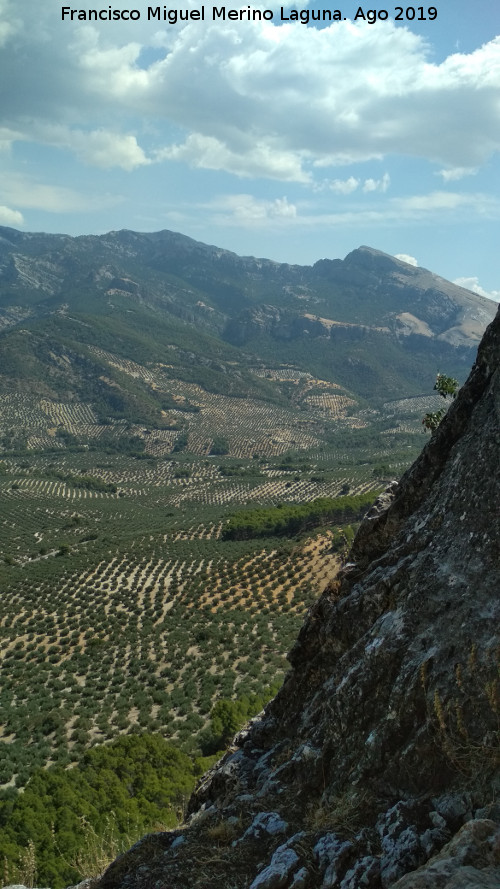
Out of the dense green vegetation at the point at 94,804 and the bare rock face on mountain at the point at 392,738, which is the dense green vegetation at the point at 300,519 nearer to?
the dense green vegetation at the point at 94,804

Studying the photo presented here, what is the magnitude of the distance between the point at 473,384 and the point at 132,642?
3747 cm

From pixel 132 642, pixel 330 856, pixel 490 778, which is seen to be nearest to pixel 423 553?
pixel 490 778

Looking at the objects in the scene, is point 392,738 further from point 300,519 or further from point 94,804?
point 300,519

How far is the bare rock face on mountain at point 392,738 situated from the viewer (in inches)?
212

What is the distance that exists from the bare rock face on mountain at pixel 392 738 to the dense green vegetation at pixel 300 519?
205ft

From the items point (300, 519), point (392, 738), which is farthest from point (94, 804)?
point (300, 519)

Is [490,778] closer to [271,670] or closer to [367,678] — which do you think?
[367,678]

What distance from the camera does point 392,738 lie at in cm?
634

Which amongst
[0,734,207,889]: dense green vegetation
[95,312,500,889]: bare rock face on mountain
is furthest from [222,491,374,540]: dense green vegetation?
[95,312,500,889]: bare rock face on mountain

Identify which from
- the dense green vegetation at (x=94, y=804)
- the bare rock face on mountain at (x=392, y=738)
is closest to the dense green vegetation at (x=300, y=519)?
the dense green vegetation at (x=94, y=804)

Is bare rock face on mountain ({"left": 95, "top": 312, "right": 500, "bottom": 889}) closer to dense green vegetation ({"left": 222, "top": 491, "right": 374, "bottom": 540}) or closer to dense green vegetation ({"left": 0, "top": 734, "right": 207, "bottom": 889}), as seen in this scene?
dense green vegetation ({"left": 0, "top": 734, "right": 207, "bottom": 889})

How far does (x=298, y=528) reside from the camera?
72.0 m

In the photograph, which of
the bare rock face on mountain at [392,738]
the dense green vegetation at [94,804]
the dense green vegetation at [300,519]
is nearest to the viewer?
the bare rock face on mountain at [392,738]

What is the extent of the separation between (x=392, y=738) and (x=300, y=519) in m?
66.5
